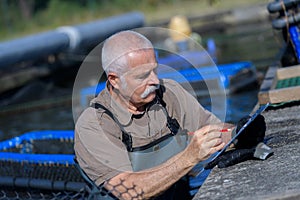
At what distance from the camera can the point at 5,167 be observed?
24.2 feet

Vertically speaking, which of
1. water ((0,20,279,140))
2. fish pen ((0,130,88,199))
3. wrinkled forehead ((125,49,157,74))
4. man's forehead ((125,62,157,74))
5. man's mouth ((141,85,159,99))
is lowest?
water ((0,20,279,140))

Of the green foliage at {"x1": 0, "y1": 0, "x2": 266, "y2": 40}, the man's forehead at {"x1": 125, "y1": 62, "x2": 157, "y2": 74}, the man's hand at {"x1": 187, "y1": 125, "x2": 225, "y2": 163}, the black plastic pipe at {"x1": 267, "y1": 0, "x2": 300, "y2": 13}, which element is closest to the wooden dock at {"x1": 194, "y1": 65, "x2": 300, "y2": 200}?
the man's hand at {"x1": 187, "y1": 125, "x2": 225, "y2": 163}

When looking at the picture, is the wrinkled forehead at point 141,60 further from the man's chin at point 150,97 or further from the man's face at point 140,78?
the man's chin at point 150,97

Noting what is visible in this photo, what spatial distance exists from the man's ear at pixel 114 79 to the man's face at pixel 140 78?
0.04 m

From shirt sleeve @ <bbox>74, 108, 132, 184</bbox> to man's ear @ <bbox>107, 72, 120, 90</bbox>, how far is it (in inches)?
8.5

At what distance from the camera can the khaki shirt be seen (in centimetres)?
436

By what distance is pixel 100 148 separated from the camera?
14.3 ft

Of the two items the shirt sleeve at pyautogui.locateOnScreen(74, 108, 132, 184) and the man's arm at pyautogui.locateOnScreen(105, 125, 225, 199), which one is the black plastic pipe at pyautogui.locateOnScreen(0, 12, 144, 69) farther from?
the man's arm at pyautogui.locateOnScreen(105, 125, 225, 199)

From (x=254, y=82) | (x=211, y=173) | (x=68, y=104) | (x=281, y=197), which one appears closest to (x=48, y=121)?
(x=68, y=104)

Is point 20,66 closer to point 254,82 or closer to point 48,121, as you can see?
point 48,121

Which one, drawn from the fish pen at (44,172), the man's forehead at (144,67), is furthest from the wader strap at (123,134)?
the fish pen at (44,172)

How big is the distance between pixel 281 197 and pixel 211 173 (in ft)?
3.27

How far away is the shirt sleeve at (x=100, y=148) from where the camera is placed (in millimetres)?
4340

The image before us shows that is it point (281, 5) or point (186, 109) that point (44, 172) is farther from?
point (281, 5)
